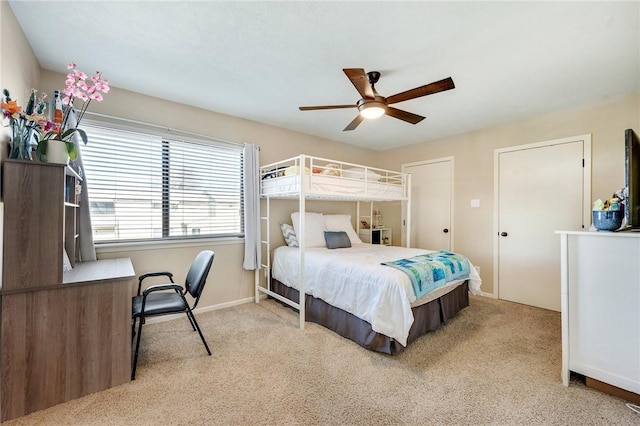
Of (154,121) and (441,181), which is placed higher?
(154,121)

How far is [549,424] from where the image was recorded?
1.48 metres

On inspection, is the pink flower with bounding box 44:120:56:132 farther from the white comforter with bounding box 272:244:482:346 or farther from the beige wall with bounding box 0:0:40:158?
the white comforter with bounding box 272:244:482:346

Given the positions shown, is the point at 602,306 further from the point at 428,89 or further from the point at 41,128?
the point at 41,128

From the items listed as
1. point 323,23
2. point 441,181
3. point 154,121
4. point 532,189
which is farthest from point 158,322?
point 532,189

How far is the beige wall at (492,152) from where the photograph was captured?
9.26ft

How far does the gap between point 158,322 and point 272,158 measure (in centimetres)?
237

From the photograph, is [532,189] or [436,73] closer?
[436,73]

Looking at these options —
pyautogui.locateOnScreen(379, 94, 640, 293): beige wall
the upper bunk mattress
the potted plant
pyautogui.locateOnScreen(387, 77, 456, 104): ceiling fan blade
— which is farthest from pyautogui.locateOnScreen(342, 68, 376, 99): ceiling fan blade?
pyautogui.locateOnScreen(379, 94, 640, 293): beige wall

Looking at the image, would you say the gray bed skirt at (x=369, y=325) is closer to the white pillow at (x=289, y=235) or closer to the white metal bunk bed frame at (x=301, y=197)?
the white metal bunk bed frame at (x=301, y=197)

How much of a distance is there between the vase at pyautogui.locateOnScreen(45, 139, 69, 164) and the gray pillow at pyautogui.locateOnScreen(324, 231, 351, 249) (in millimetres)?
2627

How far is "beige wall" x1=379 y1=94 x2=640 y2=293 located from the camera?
282cm

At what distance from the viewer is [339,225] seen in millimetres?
4035

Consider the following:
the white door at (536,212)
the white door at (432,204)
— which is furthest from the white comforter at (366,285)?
the white door at (432,204)

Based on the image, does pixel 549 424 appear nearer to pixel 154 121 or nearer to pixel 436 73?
pixel 436 73
